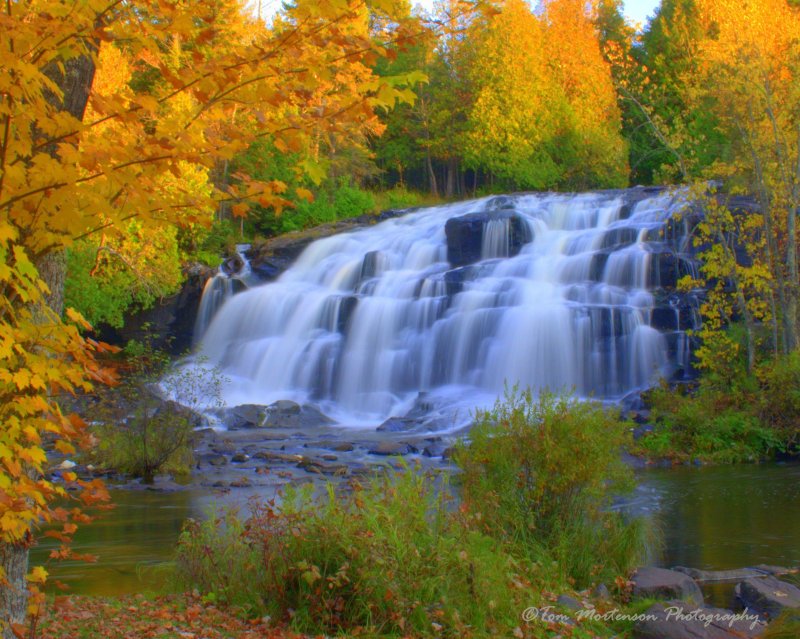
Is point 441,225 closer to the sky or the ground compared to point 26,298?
closer to the sky

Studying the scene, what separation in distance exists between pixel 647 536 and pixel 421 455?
7.48 meters

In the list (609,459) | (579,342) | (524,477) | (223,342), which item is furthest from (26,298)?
(223,342)

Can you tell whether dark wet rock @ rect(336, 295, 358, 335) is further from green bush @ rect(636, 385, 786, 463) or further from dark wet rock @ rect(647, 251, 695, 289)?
green bush @ rect(636, 385, 786, 463)

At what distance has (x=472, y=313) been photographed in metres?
23.8

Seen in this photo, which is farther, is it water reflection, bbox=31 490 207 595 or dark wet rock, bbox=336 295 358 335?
dark wet rock, bbox=336 295 358 335

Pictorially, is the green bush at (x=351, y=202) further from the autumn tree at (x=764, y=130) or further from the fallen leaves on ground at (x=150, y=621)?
the fallen leaves on ground at (x=150, y=621)

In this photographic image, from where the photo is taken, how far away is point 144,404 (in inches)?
564

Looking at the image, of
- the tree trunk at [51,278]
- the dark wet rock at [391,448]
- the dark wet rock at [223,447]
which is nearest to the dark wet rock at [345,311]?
the dark wet rock at [223,447]

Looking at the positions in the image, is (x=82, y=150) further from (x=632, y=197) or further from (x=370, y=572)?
(x=632, y=197)

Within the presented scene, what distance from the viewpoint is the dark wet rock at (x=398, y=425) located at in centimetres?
1947

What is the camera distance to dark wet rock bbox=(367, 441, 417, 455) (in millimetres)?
16391

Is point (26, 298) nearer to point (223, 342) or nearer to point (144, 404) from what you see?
point (144, 404)

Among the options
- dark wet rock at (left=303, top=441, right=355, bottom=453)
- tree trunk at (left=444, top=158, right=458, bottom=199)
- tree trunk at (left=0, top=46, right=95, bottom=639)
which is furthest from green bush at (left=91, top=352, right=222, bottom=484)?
tree trunk at (left=444, top=158, right=458, bottom=199)

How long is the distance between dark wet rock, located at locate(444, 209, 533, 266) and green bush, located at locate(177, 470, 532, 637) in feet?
71.4
